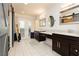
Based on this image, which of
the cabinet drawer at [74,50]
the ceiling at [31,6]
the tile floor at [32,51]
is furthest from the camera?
the ceiling at [31,6]

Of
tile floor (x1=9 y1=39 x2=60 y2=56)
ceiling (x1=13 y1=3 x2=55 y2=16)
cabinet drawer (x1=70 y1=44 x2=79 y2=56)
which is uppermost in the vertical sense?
ceiling (x1=13 y1=3 x2=55 y2=16)

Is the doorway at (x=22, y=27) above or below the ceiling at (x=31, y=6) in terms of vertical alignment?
below

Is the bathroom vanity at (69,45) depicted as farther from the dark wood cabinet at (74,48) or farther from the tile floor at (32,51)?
the tile floor at (32,51)

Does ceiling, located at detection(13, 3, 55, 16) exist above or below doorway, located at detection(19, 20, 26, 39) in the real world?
above

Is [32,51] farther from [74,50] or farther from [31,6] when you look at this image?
[31,6]

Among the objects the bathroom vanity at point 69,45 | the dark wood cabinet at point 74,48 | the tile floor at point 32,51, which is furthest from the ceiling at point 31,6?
the dark wood cabinet at point 74,48

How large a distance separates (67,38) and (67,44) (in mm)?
202

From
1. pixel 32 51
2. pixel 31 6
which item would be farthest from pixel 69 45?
pixel 31 6

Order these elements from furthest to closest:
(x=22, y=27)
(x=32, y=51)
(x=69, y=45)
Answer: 1. (x=22, y=27)
2. (x=32, y=51)
3. (x=69, y=45)

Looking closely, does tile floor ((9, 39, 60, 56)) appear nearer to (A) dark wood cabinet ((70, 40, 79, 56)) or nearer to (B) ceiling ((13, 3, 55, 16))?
(A) dark wood cabinet ((70, 40, 79, 56))

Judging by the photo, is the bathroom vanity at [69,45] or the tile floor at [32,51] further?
the tile floor at [32,51]

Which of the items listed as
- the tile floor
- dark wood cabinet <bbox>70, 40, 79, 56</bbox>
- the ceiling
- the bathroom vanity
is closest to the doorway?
the ceiling

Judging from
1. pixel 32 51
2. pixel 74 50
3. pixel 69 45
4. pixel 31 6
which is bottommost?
pixel 32 51

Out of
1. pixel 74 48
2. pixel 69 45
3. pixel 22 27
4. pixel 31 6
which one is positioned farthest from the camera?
pixel 22 27
